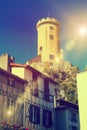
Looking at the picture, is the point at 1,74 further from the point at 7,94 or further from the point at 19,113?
the point at 19,113

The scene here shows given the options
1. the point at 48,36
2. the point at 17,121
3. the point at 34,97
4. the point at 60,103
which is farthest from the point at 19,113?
the point at 48,36

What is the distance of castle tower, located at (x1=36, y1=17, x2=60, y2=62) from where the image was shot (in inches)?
2876

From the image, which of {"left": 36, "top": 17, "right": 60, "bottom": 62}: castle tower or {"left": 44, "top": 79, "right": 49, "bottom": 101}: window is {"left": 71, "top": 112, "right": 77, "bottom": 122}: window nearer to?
{"left": 44, "top": 79, "right": 49, "bottom": 101}: window

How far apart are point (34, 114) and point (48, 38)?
141 feet

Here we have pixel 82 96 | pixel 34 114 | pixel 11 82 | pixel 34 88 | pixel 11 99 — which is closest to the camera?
pixel 82 96

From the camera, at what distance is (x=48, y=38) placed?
75.2 meters

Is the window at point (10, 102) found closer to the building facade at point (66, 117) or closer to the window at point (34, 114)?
the window at point (34, 114)

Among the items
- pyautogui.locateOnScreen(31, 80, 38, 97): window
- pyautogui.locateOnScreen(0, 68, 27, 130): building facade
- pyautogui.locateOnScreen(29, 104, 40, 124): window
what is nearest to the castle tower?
pyautogui.locateOnScreen(31, 80, 38, 97): window

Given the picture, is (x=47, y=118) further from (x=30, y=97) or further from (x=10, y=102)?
(x=10, y=102)

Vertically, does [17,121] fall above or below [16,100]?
below

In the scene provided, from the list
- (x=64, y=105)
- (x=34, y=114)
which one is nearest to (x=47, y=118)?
(x=34, y=114)

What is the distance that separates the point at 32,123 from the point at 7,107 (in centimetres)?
426

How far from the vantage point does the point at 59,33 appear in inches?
3063

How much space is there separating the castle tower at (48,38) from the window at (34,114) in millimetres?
37722
